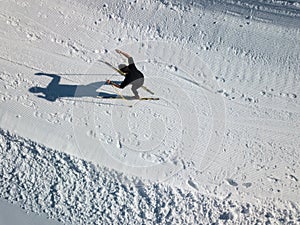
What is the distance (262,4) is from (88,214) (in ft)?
15.5

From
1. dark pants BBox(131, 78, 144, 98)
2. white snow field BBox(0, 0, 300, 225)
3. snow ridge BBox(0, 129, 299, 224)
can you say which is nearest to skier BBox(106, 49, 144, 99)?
dark pants BBox(131, 78, 144, 98)

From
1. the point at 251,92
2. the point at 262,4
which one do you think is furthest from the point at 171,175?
the point at 262,4

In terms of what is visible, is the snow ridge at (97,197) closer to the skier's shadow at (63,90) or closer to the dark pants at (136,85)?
the skier's shadow at (63,90)

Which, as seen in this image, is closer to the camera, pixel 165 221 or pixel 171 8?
pixel 165 221

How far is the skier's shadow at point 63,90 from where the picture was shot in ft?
26.6

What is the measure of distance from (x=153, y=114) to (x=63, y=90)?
1.63 m

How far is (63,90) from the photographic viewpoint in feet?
26.7

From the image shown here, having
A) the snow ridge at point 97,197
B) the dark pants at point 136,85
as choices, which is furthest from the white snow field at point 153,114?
the dark pants at point 136,85

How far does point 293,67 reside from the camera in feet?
26.5

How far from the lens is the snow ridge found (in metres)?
7.77

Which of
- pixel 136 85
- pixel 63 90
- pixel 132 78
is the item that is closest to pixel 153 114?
pixel 136 85

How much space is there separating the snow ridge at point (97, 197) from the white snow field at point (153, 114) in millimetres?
17

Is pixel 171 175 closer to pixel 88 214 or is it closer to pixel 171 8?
pixel 88 214

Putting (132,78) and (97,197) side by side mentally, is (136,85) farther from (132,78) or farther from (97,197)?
(97,197)
